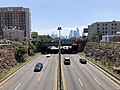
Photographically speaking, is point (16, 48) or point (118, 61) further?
point (16, 48)

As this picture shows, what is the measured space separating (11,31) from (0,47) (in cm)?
12953

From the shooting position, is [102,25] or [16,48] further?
[102,25]

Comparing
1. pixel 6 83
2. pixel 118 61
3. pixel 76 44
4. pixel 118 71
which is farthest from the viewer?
pixel 76 44

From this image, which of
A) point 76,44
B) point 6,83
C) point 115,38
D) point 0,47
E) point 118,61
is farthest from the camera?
point 76,44

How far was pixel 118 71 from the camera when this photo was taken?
156 feet

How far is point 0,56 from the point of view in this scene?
2322 inches

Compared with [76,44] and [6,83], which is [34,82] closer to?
[6,83]

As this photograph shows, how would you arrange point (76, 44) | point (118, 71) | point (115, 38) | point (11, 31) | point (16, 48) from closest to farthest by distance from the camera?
point (118, 71)
point (16, 48)
point (115, 38)
point (76, 44)
point (11, 31)

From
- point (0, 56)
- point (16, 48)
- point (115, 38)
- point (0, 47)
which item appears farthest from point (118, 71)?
point (115, 38)

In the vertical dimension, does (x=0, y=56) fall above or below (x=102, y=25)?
below

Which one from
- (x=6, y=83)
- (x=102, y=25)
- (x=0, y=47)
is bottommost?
(x=6, y=83)

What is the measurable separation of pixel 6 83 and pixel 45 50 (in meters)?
88.8

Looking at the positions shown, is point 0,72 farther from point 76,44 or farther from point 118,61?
point 76,44

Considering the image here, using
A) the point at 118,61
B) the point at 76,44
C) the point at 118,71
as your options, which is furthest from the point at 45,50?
the point at 118,71
